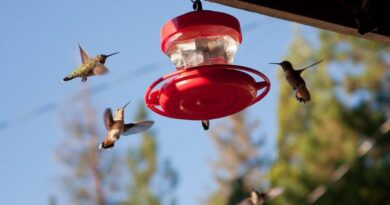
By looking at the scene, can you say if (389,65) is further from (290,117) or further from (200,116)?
(200,116)

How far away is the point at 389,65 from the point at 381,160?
264 cm

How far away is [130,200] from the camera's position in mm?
16375

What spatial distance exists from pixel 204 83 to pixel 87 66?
3.29 ft

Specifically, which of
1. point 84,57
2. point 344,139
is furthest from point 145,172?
point 84,57

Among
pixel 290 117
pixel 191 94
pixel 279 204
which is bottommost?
pixel 290 117

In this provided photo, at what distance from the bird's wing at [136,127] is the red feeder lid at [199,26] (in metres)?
0.58

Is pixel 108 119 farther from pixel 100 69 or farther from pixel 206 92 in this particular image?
pixel 206 92

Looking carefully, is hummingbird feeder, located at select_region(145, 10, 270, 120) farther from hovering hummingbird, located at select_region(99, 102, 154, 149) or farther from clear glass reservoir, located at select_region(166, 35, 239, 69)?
hovering hummingbird, located at select_region(99, 102, 154, 149)

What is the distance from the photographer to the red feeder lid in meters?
2.10

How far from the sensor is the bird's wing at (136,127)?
8.91 feet

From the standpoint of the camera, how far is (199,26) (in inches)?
82.8

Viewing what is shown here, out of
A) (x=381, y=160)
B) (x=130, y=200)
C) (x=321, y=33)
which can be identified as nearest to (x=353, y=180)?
(x=381, y=160)

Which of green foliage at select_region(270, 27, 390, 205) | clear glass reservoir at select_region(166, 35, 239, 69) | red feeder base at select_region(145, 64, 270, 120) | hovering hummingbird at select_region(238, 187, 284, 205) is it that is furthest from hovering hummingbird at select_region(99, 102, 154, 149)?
green foliage at select_region(270, 27, 390, 205)

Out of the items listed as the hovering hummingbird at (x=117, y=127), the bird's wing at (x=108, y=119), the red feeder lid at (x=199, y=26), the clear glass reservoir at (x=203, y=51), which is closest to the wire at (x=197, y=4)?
the red feeder lid at (x=199, y=26)
